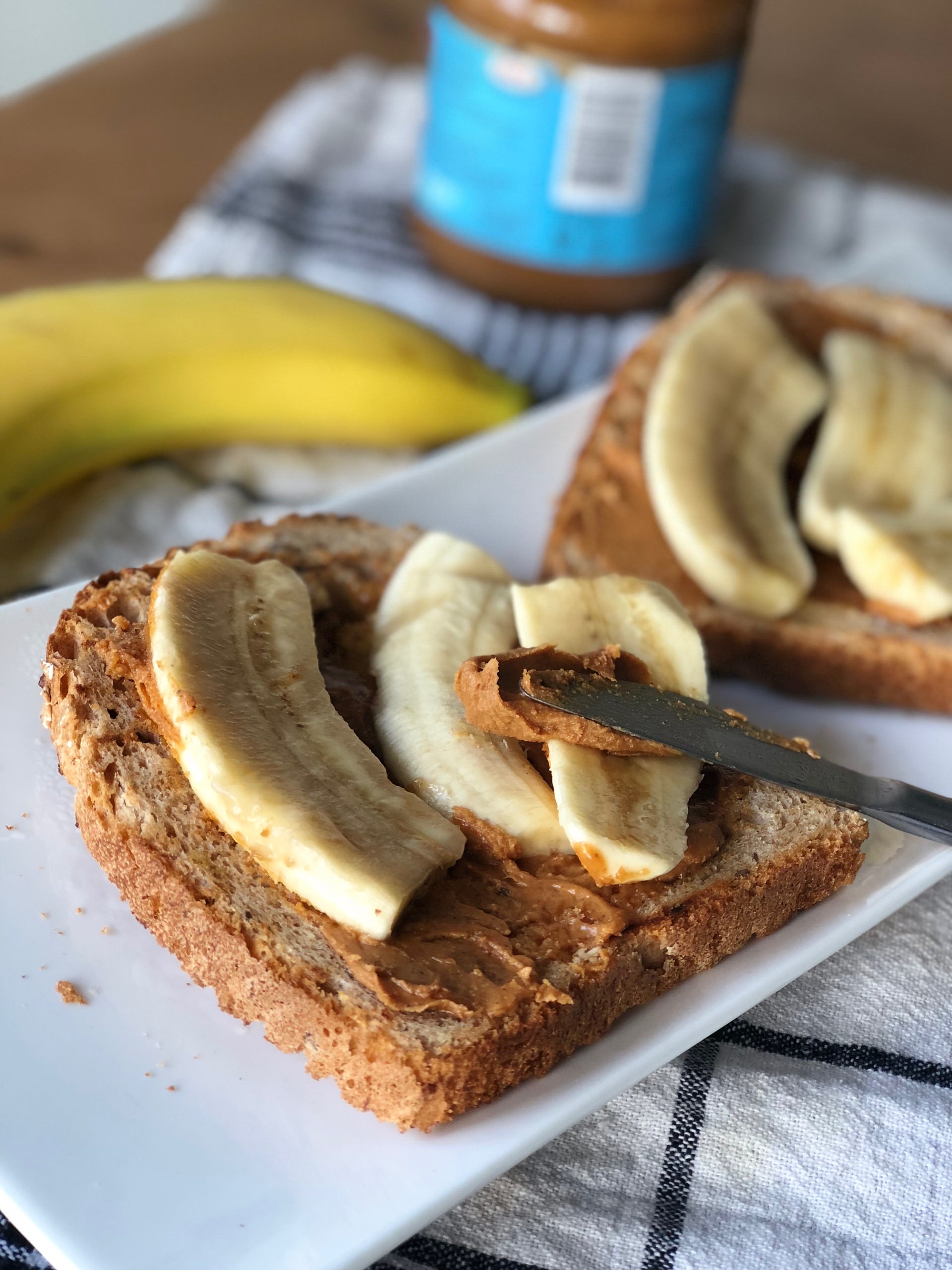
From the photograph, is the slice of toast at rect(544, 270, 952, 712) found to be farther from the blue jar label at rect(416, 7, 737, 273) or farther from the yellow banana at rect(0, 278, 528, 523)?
the blue jar label at rect(416, 7, 737, 273)

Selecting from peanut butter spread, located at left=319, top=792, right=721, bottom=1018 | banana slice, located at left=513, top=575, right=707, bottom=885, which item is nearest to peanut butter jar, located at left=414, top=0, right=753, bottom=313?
banana slice, located at left=513, top=575, right=707, bottom=885

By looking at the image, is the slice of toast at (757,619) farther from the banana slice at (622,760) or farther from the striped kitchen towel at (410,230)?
the striped kitchen towel at (410,230)

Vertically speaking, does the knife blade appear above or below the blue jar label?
below

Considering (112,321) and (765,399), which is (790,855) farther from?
(112,321)

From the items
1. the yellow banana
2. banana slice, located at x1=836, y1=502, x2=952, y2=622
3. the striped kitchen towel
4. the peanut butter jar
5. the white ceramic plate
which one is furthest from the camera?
the striped kitchen towel

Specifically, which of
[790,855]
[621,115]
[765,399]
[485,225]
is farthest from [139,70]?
[790,855]

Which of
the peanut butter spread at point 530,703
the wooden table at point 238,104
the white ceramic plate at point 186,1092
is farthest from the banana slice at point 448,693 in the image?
the wooden table at point 238,104
